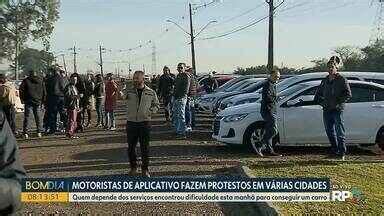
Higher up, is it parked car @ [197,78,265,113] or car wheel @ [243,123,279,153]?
parked car @ [197,78,265,113]

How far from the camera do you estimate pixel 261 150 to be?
11531 millimetres

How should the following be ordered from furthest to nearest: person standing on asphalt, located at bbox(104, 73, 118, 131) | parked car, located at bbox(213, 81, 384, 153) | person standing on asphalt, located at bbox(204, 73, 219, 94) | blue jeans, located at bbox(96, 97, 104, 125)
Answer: person standing on asphalt, located at bbox(204, 73, 219, 94) < blue jeans, located at bbox(96, 97, 104, 125) < person standing on asphalt, located at bbox(104, 73, 118, 131) < parked car, located at bbox(213, 81, 384, 153)

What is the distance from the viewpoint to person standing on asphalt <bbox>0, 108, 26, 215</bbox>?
2.14m

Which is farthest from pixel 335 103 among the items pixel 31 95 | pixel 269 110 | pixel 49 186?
pixel 31 95

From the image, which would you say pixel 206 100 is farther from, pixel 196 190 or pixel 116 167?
pixel 196 190

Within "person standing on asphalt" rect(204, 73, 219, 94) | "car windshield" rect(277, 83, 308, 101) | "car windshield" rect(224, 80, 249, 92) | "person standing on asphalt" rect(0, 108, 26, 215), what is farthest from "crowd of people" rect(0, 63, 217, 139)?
"person standing on asphalt" rect(0, 108, 26, 215)

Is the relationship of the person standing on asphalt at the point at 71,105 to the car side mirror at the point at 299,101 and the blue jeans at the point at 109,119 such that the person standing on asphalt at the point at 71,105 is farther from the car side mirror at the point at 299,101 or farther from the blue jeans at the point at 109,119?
the car side mirror at the point at 299,101

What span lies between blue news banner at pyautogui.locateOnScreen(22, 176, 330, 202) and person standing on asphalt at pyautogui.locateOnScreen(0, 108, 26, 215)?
129 inches

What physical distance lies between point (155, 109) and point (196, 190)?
4.13 m

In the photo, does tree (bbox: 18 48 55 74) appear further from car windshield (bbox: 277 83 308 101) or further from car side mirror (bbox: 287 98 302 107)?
car side mirror (bbox: 287 98 302 107)

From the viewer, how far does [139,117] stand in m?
9.45

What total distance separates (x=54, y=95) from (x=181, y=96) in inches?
156

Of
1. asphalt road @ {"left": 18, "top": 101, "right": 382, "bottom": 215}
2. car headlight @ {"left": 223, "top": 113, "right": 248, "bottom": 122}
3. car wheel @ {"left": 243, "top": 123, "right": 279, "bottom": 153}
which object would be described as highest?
car headlight @ {"left": 223, "top": 113, "right": 248, "bottom": 122}

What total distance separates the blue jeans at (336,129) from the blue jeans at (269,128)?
97 centimetres
